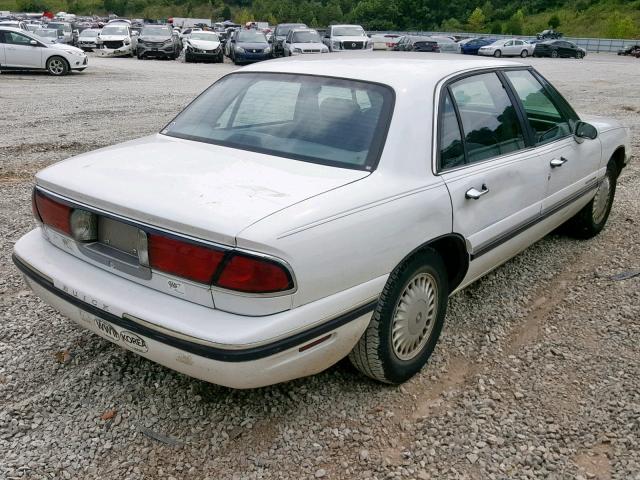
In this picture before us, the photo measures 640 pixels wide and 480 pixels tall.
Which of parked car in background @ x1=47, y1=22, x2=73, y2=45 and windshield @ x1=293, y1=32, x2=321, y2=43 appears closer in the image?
windshield @ x1=293, y1=32, x2=321, y2=43

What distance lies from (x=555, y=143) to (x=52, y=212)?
3.20 meters

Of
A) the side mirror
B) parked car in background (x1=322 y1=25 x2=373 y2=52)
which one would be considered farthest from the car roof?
parked car in background (x1=322 y1=25 x2=373 y2=52)

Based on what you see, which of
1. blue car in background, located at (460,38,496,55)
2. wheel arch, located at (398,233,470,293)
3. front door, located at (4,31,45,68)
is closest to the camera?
wheel arch, located at (398,233,470,293)

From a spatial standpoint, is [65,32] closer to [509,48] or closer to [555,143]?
[509,48]

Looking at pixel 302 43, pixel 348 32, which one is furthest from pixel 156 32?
pixel 348 32

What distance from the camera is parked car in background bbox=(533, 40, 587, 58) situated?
40.5 meters

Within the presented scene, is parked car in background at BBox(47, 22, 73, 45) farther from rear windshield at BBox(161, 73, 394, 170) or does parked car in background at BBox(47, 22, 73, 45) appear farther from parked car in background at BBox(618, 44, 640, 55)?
parked car in background at BBox(618, 44, 640, 55)

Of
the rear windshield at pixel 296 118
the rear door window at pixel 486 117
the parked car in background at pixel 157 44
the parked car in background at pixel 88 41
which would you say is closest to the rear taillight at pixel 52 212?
the rear windshield at pixel 296 118

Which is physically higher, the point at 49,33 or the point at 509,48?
the point at 509,48

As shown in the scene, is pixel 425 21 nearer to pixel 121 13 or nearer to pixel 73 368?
pixel 121 13

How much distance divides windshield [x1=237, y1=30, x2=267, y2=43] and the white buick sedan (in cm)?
2310

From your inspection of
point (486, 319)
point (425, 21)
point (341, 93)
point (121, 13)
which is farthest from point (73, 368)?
point (121, 13)

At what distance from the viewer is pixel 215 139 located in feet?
10.9

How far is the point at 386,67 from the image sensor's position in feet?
11.0
